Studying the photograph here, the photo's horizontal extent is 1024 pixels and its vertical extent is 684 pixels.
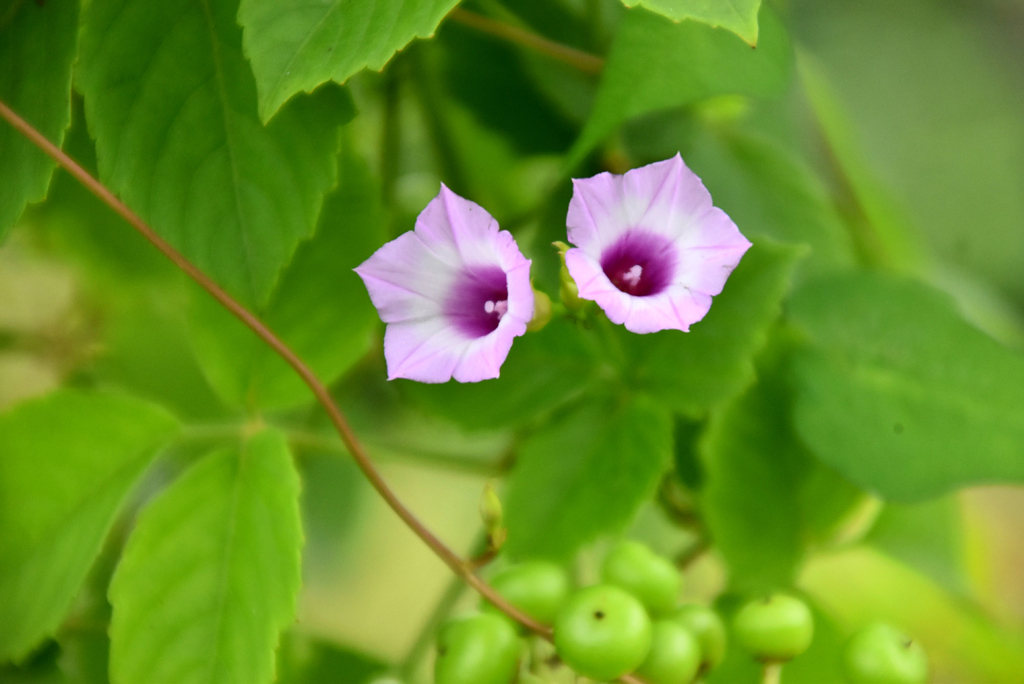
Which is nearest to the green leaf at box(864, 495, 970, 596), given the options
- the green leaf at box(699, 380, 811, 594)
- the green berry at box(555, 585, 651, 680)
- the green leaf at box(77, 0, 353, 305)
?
the green leaf at box(699, 380, 811, 594)

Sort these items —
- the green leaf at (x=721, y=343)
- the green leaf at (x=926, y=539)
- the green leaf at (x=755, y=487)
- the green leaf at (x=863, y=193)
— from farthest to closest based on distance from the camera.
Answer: the green leaf at (x=863, y=193), the green leaf at (x=926, y=539), the green leaf at (x=755, y=487), the green leaf at (x=721, y=343)

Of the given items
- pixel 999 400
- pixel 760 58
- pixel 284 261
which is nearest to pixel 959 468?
pixel 999 400

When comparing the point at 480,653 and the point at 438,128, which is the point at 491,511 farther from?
the point at 438,128

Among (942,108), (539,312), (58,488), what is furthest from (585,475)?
(942,108)

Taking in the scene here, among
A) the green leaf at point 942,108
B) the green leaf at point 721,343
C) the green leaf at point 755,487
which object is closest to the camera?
the green leaf at point 721,343

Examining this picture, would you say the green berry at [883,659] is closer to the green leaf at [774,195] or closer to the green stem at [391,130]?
the green leaf at [774,195]

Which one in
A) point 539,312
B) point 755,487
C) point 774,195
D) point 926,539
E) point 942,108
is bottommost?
point 942,108

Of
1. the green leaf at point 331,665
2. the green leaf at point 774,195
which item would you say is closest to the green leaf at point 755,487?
the green leaf at point 774,195

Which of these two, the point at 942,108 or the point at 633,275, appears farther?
the point at 942,108
